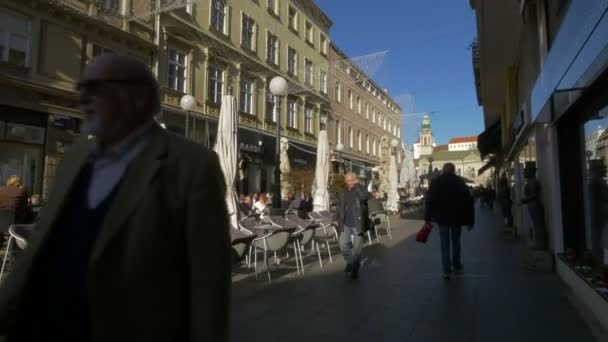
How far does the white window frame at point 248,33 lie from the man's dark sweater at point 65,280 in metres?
24.7

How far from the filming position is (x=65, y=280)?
131 centimetres

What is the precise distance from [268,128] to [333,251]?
18075mm

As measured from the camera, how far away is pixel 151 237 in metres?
1.26

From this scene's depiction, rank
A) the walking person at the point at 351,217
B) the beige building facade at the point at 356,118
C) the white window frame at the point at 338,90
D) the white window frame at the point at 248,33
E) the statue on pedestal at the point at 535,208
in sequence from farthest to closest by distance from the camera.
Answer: the white window frame at the point at 338,90 → the beige building facade at the point at 356,118 → the white window frame at the point at 248,33 → the statue on pedestal at the point at 535,208 → the walking person at the point at 351,217

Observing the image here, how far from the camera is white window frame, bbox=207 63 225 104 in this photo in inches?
886

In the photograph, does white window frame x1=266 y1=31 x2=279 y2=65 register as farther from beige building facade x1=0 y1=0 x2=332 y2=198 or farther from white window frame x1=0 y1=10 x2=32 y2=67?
white window frame x1=0 y1=10 x2=32 y2=67

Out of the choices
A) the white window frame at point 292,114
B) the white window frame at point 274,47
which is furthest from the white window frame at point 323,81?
the white window frame at point 274,47

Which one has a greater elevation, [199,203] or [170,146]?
[170,146]

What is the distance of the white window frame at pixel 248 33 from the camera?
2489 cm

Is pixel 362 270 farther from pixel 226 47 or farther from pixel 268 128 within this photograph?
pixel 268 128

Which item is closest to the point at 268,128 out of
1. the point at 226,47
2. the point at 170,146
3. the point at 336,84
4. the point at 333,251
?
the point at 226,47

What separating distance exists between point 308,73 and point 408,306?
29178mm

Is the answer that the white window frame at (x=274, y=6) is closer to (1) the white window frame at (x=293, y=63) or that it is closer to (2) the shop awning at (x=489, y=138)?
(1) the white window frame at (x=293, y=63)

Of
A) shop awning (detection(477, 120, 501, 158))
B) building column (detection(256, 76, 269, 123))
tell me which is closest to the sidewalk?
shop awning (detection(477, 120, 501, 158))
